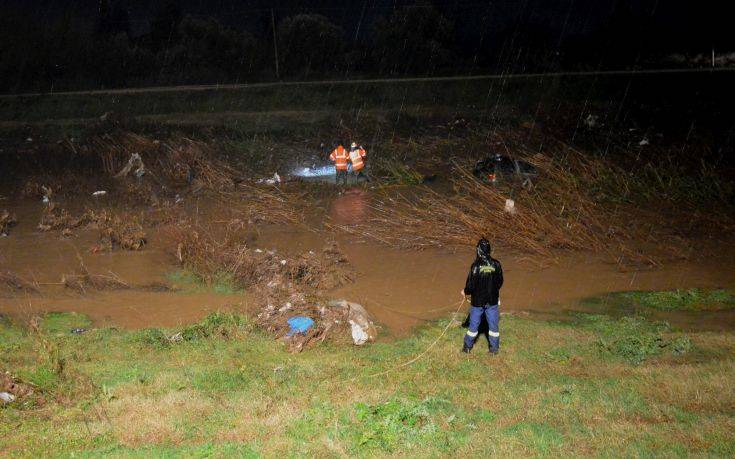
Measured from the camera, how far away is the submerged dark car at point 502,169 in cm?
1838

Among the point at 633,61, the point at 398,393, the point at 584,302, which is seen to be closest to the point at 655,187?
the point at 584,302

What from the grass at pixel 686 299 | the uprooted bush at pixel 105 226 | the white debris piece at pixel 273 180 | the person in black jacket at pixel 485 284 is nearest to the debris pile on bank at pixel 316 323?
the person in black jacket at pixel 485 284

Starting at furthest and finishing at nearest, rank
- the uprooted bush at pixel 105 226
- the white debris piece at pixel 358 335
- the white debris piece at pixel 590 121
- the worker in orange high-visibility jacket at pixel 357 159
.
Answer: the white debris piece at pixel 590 121
the worker in orange high-visibility jacket at pixel 357 159
the uprooted bush at pixel 105 226
the white debris piece at pixel 358 335

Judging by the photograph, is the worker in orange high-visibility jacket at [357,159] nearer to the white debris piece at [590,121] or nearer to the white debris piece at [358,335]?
the white debris piece at [590,121]

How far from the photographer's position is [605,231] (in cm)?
1431

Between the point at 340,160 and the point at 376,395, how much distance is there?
1234cm

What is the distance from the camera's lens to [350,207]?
57.8 feet

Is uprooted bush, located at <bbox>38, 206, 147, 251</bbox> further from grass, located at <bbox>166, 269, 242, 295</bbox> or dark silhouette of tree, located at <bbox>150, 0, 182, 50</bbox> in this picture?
dark silhouette of tree, located at <bbox>150, 0, 182, 50</bbox>

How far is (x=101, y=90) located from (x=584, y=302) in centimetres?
2505

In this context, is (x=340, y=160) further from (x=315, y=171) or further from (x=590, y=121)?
(x=590, y=121)

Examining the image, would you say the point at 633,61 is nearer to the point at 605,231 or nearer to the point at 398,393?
the point at 605,231

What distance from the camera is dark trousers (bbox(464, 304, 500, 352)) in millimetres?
8305

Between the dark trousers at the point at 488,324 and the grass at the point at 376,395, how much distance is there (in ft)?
0.54

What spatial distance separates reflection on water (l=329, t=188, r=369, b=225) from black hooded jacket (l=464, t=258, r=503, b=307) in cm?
822
